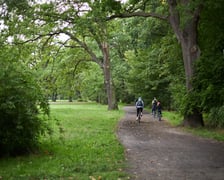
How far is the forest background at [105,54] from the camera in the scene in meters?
9.29

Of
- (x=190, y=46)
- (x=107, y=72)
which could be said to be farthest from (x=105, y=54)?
(x=190, y=46)

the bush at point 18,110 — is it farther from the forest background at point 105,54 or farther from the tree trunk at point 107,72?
the tree trunk at point 107,72

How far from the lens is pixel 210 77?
16062 mm

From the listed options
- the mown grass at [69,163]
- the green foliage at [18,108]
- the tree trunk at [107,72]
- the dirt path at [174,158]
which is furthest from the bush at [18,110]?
the tree trunk at [107,72]

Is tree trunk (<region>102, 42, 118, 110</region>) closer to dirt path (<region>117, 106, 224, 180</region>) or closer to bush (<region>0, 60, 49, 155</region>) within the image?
dirt path (<region>117, 106, 224, 180</region>)

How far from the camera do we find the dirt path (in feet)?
24.8

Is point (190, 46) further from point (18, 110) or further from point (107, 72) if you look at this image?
point (107, 72)

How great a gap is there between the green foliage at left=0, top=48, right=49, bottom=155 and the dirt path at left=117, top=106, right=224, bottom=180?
2.98 m

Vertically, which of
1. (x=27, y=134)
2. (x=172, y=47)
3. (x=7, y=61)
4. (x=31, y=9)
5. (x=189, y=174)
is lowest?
(x=189, y=174)

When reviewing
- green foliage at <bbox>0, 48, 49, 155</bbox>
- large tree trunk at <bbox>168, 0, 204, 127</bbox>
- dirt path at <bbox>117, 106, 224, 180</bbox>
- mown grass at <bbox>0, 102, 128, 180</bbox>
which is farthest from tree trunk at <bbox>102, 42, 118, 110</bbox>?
green foliage at <bbox>0, 48, 49, 155</bbox>

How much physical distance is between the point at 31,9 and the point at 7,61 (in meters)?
9.97

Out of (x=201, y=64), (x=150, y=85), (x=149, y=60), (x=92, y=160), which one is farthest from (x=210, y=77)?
(x=150, y=85)

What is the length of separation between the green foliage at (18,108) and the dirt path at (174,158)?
298 cm

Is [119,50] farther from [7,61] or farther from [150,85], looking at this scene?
[7,61]
